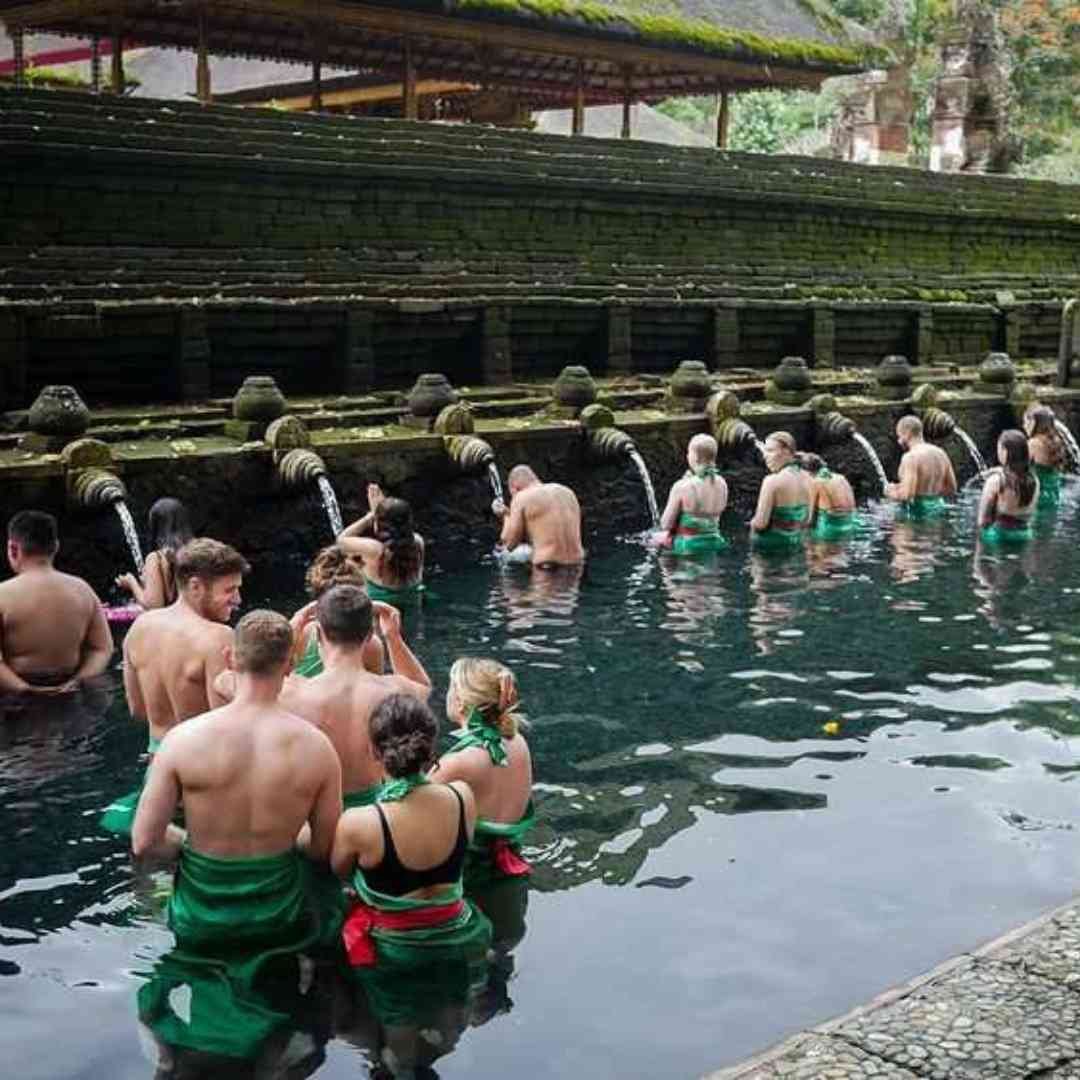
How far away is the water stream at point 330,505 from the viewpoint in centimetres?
1083

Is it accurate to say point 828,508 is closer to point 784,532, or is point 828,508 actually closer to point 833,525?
point 833,525

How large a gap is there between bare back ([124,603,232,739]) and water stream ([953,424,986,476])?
1281cm

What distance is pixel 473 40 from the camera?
1905 centimetres

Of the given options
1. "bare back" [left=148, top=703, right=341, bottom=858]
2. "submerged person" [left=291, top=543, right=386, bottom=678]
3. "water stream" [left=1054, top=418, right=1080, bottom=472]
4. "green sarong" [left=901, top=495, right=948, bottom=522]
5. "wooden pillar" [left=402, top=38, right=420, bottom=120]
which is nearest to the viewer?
"bare back" [left=148, top=703, right=341, bottom=858]

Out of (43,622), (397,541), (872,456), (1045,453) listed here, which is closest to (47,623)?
(43,622)

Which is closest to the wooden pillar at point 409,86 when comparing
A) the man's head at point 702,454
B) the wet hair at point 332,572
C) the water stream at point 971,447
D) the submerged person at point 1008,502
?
the water stream at point 971,447

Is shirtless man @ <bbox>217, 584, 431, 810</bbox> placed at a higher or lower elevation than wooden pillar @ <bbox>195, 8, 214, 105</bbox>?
lower

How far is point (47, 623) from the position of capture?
7559 millimetres

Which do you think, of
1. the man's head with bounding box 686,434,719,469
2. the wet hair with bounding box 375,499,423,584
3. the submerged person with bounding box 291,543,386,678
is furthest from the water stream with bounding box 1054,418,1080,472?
the submerged person with bounding box 291,543,386,678

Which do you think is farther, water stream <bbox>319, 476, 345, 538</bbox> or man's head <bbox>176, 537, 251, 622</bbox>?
water stream <bbox>319, 476, 345, 538</bbox>

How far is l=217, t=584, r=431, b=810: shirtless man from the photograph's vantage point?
5383mm

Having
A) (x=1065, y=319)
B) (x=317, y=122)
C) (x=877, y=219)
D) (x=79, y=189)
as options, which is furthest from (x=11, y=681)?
(x=877, y=219)

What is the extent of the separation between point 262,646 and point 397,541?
14.8 ft

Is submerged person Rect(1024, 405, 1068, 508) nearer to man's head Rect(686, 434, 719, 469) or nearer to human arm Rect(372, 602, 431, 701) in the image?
man's head Rect(686, 434, 719, 469)
